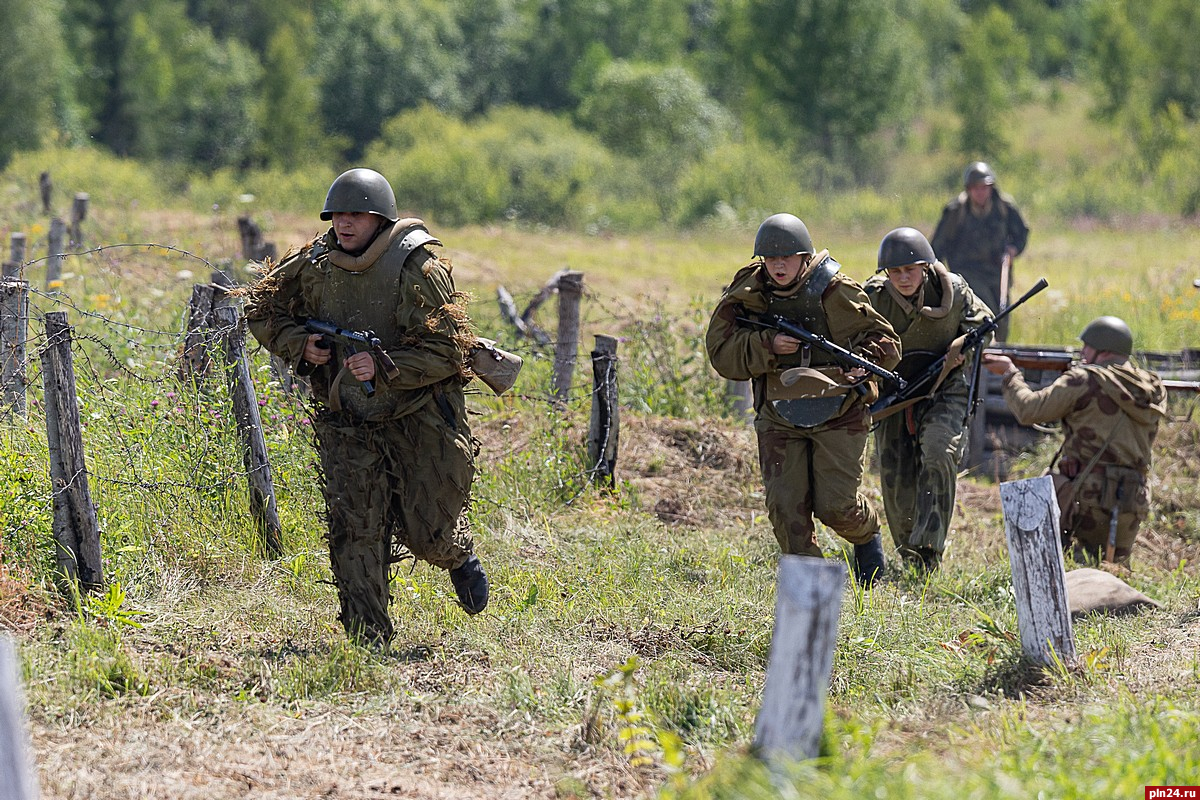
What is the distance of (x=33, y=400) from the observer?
7.12 metres

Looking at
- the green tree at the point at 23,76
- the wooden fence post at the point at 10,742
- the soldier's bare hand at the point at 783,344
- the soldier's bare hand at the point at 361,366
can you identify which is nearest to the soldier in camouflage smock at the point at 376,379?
the soldier's bare hand at the point at 361,366

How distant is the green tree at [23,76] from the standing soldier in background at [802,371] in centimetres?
3086

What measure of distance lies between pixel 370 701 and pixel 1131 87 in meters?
39.4

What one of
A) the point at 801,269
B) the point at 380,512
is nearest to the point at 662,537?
the point at 801,269

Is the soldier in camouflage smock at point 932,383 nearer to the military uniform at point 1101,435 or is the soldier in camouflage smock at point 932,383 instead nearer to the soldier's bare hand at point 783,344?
the military uniform at point 1101,435

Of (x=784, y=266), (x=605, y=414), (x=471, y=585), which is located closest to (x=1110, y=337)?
(x=784, y=266)

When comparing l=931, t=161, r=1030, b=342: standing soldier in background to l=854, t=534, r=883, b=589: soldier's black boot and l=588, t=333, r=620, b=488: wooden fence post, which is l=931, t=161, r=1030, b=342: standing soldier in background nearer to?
l=588, t=333, r=620, b=488: wooden fence post

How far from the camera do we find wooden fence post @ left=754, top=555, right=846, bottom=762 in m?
3.57

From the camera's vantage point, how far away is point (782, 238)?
610cm

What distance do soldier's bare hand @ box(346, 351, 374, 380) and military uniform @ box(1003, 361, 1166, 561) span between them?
4.25m

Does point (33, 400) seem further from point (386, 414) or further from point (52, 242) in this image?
point (52, 242)

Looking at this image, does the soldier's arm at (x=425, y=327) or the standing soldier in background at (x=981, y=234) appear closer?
the soldier's arm at (x=425, y=327)

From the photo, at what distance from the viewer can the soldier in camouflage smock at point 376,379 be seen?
5.30 metres

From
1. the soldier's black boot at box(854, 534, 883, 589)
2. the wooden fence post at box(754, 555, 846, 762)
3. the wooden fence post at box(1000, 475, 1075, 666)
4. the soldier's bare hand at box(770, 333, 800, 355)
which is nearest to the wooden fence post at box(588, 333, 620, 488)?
the soldier's black boot at box(854, 534, 883, 589)
